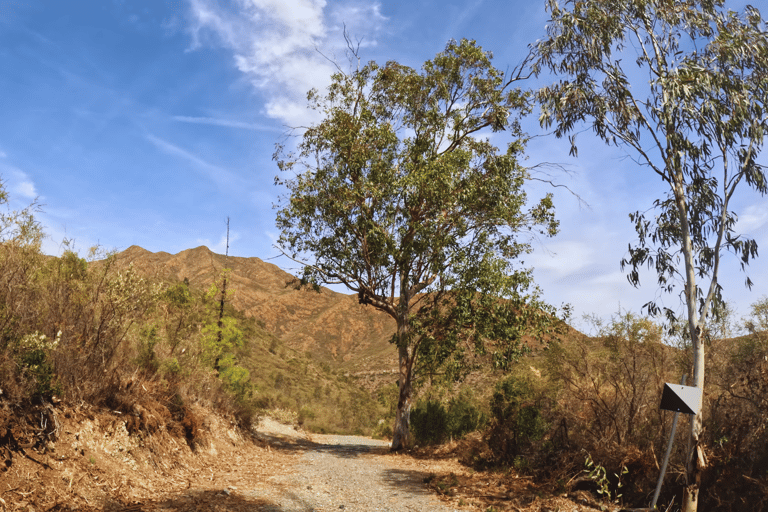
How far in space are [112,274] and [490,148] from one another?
15.4 meters

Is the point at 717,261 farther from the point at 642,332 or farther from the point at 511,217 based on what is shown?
the point at 511,217

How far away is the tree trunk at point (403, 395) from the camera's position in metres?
17.5

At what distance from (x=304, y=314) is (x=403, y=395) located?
81.7 m

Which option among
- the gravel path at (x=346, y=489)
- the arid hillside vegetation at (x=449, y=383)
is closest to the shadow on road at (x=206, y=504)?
the gravel path at (x=346, y=489)

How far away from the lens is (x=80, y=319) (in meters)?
8.12

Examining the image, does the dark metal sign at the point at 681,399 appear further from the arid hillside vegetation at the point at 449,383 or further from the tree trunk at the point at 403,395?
the tree trunk at the point at 403,395

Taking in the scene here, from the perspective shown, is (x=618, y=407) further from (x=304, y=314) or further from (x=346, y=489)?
(x=304, y=314)

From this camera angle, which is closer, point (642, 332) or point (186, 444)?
point (186, 444)

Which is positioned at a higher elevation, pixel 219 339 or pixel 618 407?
pixel 219 339

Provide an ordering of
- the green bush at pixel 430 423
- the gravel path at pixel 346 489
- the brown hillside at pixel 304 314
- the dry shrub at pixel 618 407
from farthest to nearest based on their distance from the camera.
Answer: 1. the brown hillside at pixel 304 314
2. the green bush at pixel 430 423
3. the dry shrub at pixel 618 407
4. the gravel path at pixel 346 489

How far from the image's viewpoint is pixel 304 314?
320 feet

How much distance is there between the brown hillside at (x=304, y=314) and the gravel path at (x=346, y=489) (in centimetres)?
5982

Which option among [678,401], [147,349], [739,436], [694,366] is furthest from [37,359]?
[694,366]

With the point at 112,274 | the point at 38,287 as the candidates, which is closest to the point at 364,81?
the point at 112,274
